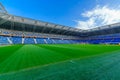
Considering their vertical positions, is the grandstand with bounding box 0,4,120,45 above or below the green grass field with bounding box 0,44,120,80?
above

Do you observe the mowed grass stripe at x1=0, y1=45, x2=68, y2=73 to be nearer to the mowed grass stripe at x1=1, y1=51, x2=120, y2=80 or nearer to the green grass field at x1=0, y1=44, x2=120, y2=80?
the green grass field at x1=0, y1=44, x2=120, y2=80

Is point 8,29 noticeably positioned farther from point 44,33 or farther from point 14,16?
point 44,33

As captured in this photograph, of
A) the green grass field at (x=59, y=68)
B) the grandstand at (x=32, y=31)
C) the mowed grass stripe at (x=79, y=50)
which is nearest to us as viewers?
the green grass field at (x=59, y=68)

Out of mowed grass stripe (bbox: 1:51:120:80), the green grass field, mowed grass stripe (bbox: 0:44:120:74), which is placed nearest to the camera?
mowed grass stripe (bbox: 1:51:120:80)

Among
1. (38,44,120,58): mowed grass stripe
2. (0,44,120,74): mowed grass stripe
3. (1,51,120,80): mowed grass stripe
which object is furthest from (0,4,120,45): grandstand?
(1,51,120,80): mowed grass stripe

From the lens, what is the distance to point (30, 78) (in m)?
3.45

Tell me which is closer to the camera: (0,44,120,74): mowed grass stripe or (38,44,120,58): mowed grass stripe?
(0,44,120,74): mowed grass stripe

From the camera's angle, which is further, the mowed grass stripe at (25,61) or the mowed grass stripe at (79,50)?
the mowed grass stripe at (79,50)

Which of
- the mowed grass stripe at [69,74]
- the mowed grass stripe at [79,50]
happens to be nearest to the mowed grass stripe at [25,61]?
the mowed grass stripe at [69,74]

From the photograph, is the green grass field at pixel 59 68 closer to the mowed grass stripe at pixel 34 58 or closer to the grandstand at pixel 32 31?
the mowed grass stripe at pixel 34 58

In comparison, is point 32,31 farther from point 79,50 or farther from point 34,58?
point 34,58

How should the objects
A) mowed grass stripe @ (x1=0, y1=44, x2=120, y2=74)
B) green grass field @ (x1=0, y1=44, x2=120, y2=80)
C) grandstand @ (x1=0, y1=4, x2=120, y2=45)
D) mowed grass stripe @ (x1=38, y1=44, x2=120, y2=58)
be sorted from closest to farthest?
green grass field @ (x1=0, y1=44, x2=120, y2=80), mowed grass stripe @ (x1=0, y1=44, x2=120, y2=74), mowed grass stripe @ (x1=38, y1=44, x2=120, y2=58), grandstand @ (x1=0, y1=4, x2=120, y2=45)

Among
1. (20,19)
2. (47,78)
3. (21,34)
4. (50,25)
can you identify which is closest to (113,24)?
(50,25)

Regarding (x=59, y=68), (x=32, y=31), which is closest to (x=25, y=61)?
(x=59, y=68)
